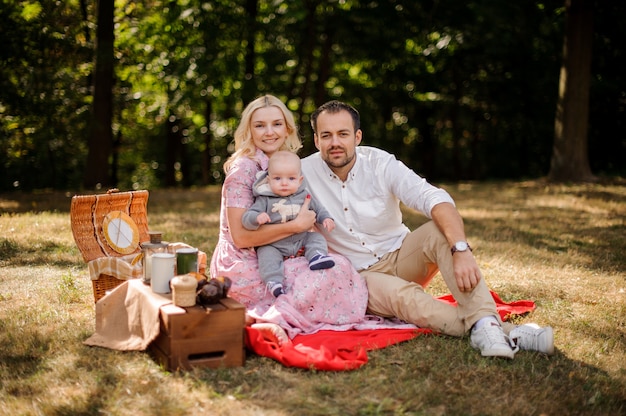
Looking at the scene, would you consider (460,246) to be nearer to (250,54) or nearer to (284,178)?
(284,178)

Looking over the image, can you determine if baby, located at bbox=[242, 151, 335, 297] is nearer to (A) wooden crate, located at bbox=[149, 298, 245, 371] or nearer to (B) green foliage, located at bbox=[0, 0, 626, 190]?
(A) wooden crate, located at bbox=[149, 298, 245, 371]

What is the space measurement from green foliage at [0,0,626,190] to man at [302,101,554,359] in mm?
7237

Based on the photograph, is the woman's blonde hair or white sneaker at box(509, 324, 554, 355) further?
the woman's blonde hair

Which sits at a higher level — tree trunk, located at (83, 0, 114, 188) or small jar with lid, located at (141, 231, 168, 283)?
tree trunk, located at (83, 0, 114, 188)

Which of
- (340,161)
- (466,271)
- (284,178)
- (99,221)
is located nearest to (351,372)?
(466,271)

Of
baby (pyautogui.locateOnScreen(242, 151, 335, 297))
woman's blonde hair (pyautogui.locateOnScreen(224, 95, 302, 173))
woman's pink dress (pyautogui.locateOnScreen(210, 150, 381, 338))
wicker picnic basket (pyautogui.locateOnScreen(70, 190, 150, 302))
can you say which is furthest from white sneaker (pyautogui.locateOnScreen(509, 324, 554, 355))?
wicker picnic basket (pyautogui.locateOnScreen(70, 190, 150, 302))

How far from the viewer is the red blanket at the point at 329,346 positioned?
313 centimetres

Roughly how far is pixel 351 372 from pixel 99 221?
219 centimetres

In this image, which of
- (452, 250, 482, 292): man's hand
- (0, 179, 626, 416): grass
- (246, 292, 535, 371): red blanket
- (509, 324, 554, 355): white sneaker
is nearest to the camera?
(0, 179, 626, 416): grass

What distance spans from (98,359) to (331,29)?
12.3m

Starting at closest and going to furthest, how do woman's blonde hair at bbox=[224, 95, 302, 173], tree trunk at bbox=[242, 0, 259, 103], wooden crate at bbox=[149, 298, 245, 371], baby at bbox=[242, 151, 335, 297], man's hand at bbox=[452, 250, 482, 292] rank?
wooden crate at bbox=[149, 298, 245, 371]
man's hand at bbox=[452, 250, 482, 292]
baby at bbox=[242, 151, 335, 297]
woman's blonde hair at bbox=[224, 95, 302, 173]
tree trunk at bbox=[242, 0, 259, 103]

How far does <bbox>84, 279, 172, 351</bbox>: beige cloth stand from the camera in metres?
3.20

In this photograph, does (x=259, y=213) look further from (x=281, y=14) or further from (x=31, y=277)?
(x=281, y=14)

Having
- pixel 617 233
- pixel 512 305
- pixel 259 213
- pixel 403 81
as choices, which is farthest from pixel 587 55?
pixel 259 213
